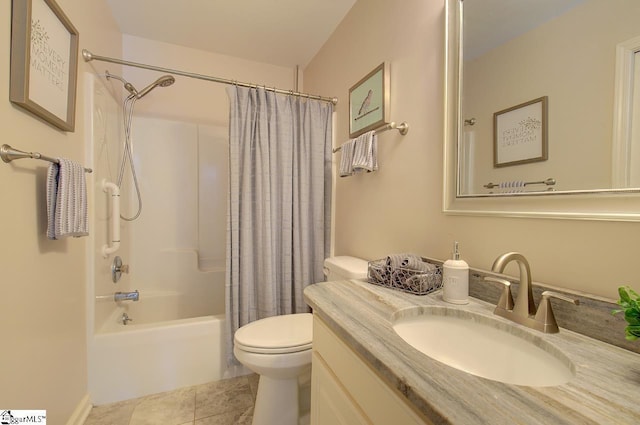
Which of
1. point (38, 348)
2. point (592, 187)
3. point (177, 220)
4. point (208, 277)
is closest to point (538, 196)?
point (592, 187)

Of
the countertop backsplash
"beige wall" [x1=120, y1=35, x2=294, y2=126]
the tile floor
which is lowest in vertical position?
the tile floor

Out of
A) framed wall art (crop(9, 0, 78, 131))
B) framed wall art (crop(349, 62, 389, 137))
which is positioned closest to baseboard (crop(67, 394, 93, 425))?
framed wall art (crop(9, 0, 78, 131))

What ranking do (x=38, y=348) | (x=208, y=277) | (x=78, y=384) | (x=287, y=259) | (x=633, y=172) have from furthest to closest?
(x=208, y=277) < (x=287, y=259) < (x=78, y=384) < (x=38, y=348) < (x=633, y=172)

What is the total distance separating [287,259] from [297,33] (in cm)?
175

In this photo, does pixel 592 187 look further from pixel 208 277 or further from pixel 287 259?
pixel 208 277

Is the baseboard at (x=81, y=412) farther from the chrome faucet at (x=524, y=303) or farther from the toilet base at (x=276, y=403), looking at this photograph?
the chrome faucet at (x=524, y=303)

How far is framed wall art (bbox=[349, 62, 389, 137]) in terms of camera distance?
1387mm

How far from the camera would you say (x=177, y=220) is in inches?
94.0

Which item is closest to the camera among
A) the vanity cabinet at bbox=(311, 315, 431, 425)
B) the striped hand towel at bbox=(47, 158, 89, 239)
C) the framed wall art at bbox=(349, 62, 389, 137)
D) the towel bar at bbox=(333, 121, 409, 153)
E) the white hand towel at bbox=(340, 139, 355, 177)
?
the vanity cabinet at bbox=(311, 315, 431, 425)

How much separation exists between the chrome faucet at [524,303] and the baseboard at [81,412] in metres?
1.88

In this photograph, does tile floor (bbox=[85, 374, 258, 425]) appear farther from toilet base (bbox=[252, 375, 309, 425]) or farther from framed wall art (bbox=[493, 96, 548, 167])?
framed wall art (bbox=[493, 96, 548, 167])

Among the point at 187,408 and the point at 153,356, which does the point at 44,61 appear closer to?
the point at 153,356

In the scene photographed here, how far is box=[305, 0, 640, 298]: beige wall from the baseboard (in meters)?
1.62

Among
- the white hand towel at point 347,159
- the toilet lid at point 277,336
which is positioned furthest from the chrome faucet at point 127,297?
the white hand towel at point 347,159
